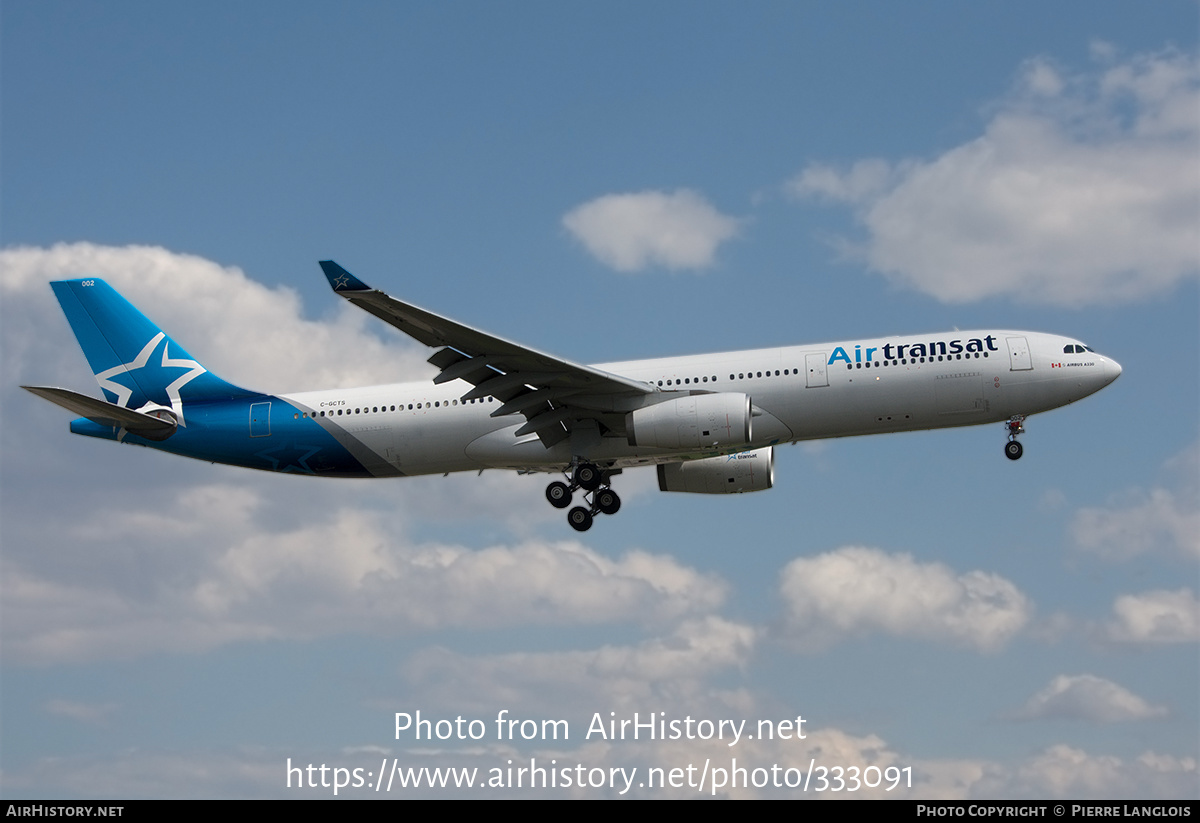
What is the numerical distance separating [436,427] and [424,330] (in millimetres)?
5497

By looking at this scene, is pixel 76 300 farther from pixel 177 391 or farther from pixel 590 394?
pixel 590 394

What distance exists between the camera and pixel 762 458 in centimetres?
3988

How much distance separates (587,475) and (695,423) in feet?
14.0

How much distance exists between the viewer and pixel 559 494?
37125mm

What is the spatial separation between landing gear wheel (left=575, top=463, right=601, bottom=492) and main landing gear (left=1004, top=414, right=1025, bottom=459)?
11570 mm

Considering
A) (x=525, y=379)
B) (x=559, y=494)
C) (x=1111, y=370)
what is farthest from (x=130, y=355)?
(x=1111, y=370)

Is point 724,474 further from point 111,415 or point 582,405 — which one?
point 111,415

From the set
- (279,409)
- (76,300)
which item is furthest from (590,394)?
(76,300)

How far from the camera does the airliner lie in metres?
33.8

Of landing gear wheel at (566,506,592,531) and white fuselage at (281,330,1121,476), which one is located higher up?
white fuselage at (281,330,1121,476)

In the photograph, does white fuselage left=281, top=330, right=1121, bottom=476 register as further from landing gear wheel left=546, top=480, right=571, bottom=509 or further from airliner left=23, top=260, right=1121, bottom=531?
landing gear wheel left=546, top=480, right=571, bottom=509

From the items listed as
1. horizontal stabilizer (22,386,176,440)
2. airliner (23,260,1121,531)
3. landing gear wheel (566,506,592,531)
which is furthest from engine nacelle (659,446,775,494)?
horizontal stabilizer (22,386,176,440)

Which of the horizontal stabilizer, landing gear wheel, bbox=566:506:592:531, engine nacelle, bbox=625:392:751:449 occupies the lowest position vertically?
landing gear wheel, bbox=566:506:592:531
